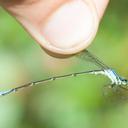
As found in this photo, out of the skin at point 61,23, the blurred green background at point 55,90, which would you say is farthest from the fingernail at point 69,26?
the blurred green background at point 55,90

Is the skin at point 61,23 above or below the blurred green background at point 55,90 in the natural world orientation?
below

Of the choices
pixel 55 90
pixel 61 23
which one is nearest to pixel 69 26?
pixel 61 23

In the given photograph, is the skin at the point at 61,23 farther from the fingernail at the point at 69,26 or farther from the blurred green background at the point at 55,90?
the blurred green background at the point at 55,90

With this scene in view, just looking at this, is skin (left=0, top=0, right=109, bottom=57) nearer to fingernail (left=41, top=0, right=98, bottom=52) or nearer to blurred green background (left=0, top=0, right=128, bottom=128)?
fingernail (left=41, top=0, right=98, bottom=52)

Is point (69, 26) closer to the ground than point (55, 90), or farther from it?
closer to the ground

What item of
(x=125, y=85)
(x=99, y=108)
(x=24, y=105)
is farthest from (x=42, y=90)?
(x=125, y=85)

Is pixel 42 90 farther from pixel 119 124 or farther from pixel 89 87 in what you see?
pixel 119 124

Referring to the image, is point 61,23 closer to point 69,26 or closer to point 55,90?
point 69,26

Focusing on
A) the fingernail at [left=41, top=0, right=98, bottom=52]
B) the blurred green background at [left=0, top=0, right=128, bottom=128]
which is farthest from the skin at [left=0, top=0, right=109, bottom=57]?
the blurred green background at [left=0, top=0, right=128, bottom=128]
